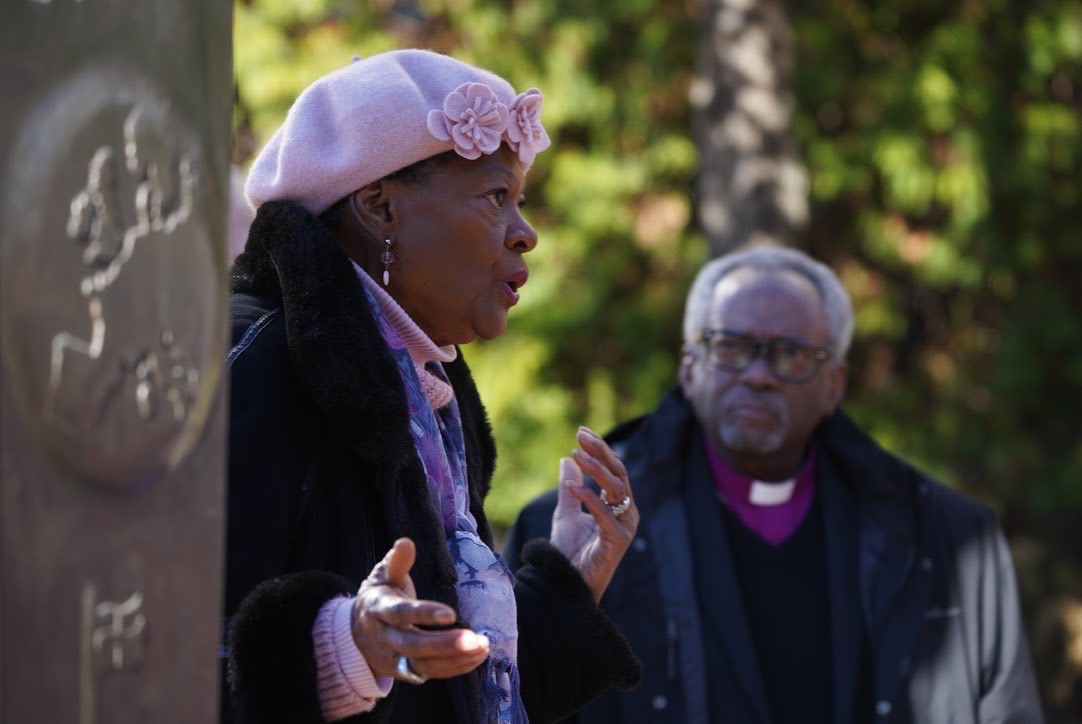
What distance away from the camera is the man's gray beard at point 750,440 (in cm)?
425

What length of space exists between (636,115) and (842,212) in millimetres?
1414

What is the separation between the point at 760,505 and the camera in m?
4.29

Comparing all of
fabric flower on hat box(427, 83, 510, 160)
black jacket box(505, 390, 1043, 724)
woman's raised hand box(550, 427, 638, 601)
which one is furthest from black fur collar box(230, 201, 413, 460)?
black jacket box(505, 390, 1043, 724)

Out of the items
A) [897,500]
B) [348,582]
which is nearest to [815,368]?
[897,500]

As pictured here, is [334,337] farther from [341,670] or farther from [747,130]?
[747,130]

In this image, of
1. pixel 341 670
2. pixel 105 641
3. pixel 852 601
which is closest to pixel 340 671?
pixel 341 670

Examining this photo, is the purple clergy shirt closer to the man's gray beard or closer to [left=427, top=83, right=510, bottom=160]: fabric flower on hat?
the man's gray beard

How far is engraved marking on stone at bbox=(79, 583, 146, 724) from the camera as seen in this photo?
1.24m

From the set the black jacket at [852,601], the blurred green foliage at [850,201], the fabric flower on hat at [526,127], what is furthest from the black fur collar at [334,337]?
the blurred green foliage at [850,201]

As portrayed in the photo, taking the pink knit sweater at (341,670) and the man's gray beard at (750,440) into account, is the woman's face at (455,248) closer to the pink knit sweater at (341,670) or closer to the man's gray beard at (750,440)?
the pink knit sweater at (341,670)

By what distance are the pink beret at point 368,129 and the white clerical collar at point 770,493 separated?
2.02 m

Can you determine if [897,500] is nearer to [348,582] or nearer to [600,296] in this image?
[348,582]

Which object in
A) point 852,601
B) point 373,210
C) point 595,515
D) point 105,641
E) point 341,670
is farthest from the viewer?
point 852,601

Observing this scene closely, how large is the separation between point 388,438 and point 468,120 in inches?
22.2
